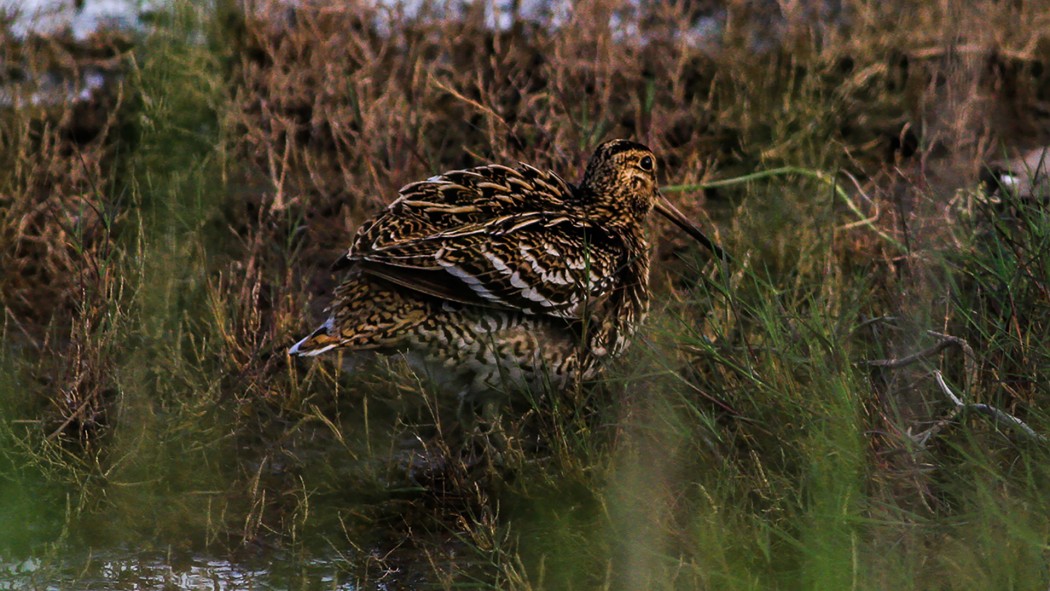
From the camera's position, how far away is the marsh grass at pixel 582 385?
134 inches

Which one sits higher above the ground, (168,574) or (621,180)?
(621,180)

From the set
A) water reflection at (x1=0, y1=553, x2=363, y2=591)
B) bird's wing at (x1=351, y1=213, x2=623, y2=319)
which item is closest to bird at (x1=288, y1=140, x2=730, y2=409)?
bird's wing at (x1=351, y1=213, x2=623, y2=319)

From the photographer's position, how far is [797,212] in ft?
17.2

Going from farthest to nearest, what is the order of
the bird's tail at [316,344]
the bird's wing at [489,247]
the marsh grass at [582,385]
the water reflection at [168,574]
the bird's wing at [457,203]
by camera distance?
the bird's wing at [457,203] → the bird's wing at [489,247] → the bird's tail at [316,344] → the water reflection at [168,574] → the marsh grass at [582,385]

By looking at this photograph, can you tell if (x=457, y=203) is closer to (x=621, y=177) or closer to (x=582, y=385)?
(x=621, y=177)

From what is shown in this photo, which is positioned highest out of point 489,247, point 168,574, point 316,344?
point 489,247

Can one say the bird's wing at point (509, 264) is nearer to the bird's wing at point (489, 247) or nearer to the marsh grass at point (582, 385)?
the bird's wing at point (489, 247)

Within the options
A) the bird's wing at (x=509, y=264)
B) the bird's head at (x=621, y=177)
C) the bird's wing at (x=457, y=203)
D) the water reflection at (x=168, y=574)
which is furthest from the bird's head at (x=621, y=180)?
the water reflection at (x=168, y=574)

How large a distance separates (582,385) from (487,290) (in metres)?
0.46

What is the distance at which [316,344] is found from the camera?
159 inches

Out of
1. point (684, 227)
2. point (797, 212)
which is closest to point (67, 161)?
point (684, 227)

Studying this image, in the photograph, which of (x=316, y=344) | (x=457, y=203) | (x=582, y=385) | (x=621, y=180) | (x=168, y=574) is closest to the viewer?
(x=168, y=574)

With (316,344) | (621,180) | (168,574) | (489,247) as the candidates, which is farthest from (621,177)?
(168,574)

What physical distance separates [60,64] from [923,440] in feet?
15.4
